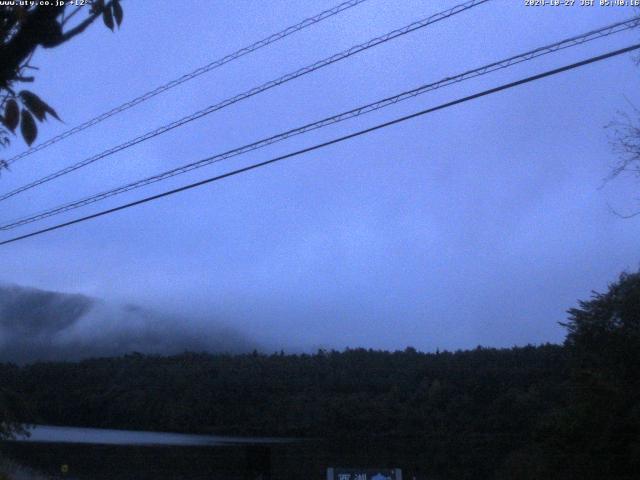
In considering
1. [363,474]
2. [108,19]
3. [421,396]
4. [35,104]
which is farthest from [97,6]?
[421,396]

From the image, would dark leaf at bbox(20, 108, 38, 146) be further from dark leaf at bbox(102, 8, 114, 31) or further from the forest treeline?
the forest treeline

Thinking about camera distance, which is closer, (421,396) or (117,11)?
(117,11)

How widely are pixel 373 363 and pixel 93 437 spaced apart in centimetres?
707

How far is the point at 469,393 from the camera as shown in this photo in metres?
18.6

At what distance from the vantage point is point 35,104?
11.3ft

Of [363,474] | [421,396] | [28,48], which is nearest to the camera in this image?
[28,48]

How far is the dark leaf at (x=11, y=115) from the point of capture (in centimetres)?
347

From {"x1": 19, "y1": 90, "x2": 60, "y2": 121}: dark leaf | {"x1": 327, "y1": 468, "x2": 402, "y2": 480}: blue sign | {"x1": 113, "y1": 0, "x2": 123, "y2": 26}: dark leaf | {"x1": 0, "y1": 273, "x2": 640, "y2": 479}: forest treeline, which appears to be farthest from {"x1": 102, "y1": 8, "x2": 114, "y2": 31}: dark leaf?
{"x1": 0, "y1": 273, "x2": 640, "y2": 479}: forest treeline

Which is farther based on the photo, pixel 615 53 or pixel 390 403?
pixel 390 403

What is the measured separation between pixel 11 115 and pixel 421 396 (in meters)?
15.9

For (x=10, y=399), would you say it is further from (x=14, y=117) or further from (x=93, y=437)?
(x=14, y=117)

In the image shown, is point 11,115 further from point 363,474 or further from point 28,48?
point 363,474

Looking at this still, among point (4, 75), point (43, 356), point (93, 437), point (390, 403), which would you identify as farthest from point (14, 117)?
point (43, 356)

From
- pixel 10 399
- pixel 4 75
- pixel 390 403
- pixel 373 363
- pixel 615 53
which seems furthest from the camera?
pixel 373 363
